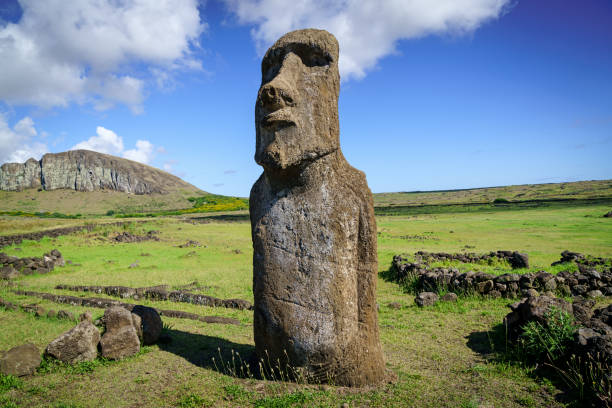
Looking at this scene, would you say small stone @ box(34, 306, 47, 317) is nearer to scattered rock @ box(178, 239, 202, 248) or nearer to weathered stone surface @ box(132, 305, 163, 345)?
weathered stone surface @ box(132, 305, 163, 345)

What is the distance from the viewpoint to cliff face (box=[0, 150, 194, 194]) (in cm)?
12119

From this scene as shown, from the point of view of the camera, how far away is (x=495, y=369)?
5.88 metres

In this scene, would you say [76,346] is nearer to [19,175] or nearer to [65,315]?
[65,315]

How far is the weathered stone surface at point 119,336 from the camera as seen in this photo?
6.47m

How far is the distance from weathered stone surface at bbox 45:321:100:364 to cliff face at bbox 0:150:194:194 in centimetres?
13545

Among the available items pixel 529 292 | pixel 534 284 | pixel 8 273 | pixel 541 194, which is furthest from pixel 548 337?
pixel 541 194

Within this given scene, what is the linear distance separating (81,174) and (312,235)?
14443cm

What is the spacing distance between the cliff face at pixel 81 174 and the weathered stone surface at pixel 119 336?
444 ft

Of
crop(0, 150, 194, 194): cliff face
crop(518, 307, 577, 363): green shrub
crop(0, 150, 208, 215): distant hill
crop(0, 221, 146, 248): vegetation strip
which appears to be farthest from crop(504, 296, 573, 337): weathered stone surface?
crop(0, 150, 194, 194): cliff face

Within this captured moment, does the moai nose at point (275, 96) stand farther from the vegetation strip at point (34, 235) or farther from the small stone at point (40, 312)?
the vegetation strip at point (34, 235)

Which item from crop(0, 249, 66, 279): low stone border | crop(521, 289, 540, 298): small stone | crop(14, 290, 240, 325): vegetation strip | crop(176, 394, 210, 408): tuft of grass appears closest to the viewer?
crop(176, 394, 210, 408): tuft of grass

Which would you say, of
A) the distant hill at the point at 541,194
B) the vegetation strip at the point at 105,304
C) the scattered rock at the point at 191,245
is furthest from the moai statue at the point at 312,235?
the distant hill at the point at 541,194

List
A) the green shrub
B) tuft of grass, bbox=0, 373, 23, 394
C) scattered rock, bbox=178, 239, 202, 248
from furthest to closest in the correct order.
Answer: scattered rock, bbox=178, 239, 202, 248
the green shrub
tuft of grass, bbox=0, 373, 23, 394

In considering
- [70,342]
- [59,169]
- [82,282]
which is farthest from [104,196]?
[70,342]
